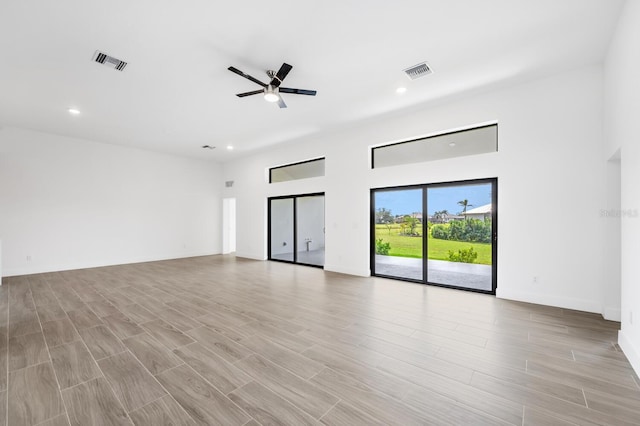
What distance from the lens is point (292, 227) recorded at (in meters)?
8.07

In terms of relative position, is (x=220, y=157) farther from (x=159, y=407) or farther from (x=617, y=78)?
(x=617, y=78)

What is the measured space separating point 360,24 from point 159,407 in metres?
3.71

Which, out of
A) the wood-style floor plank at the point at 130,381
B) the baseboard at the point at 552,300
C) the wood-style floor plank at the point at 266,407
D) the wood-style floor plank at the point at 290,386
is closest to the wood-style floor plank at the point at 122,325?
the wood-style floor plank at the point at 130,381

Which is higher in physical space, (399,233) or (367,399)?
(399,233)

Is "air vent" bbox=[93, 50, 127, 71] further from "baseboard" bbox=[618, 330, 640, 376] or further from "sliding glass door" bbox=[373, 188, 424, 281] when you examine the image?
"baseboard" bbox=[618, 330, 640, 376]

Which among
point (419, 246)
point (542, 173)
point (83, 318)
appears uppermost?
point (542, 173)

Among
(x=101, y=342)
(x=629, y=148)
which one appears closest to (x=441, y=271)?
(x=629, y=148)

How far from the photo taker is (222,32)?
2.83 meters

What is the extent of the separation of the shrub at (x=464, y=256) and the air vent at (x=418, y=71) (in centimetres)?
300

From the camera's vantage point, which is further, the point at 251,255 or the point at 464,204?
the point at 251,255

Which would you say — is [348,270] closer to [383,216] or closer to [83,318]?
[383,216]

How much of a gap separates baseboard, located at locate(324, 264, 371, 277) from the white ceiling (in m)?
3.27

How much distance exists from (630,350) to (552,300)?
148cm

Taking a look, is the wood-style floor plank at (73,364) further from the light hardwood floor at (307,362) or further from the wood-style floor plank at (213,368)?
the wood-style floor plank at (213,368)
